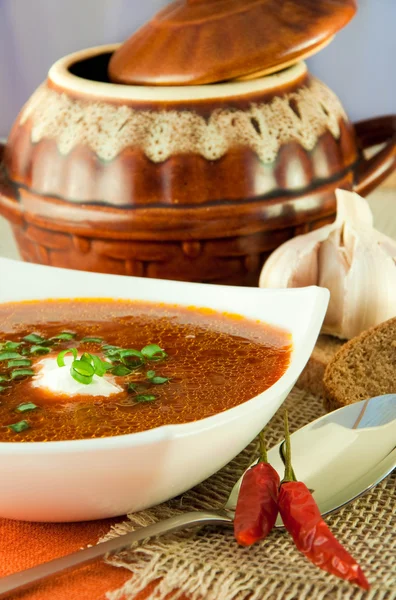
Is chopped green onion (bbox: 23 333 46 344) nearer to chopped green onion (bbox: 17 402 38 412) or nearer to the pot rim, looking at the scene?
chopped green onion (bbox: 17 402 38 412)

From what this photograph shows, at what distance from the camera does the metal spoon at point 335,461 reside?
4.11 ft

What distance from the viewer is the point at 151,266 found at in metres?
2.07

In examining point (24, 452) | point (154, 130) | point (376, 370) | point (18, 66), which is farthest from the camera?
point (18, 66)

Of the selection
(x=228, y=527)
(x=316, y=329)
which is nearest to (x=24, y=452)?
(x=228, y=527)

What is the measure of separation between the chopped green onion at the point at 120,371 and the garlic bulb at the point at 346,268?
0.60 meters

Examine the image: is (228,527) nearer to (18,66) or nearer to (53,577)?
(53,577)

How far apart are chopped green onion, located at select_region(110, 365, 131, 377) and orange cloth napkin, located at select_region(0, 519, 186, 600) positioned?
23 cm

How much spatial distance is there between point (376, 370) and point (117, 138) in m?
0.80

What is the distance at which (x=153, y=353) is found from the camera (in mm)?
1489

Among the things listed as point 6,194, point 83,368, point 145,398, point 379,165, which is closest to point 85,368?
point 83,368

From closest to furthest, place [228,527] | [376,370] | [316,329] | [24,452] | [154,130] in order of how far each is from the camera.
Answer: [24,452] → [228,527] → [316,329] → [376,370] → [154,130]

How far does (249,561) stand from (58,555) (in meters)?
0.29

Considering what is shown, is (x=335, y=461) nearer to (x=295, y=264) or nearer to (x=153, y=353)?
(x=153, y=353)

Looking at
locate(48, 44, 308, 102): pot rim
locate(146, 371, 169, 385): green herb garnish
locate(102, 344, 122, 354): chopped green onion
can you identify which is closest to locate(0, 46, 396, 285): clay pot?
locate(48, 44, 308, 102): pot rim
